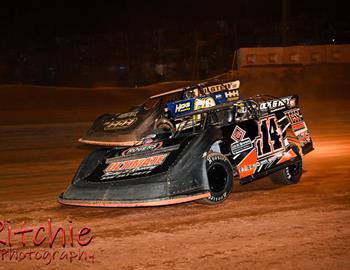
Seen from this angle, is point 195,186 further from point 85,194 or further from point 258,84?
point 258,84

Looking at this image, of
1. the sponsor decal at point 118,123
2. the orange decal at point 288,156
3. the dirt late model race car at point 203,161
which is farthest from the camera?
the sponsor decal at point 118,123

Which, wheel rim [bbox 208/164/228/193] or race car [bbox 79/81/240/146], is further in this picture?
race car [bbox 79/81/240/146]

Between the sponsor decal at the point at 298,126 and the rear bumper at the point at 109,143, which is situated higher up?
the sponsor decal at the point at 298,126

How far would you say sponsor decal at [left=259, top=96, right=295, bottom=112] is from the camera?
934cm

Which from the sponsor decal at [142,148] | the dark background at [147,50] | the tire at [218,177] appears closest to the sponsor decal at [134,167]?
the sponsor decal at [142,148]

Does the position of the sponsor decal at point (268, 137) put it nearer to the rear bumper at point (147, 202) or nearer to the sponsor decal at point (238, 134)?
Answer: the sponsor decal at point (238, 134)

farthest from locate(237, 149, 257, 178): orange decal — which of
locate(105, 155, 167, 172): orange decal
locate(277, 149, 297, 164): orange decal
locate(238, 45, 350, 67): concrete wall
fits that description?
locate(238, 45, 350, 67): concrete wall

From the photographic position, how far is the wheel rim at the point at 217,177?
789 centimetres

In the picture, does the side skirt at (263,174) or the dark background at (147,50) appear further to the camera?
the dark background at (147,50)

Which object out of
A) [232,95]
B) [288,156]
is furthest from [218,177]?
[232,95]

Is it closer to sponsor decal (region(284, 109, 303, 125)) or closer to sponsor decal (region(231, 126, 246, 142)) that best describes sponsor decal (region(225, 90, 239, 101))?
sponsor decal (region(284, 109, 303, 125))

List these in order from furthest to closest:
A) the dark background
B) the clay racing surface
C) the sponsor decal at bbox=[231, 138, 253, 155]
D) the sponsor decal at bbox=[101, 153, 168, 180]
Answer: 1. the dark background
2. the sponsor decal at bbox=[231, 138, 253, 155]
3. the sponsor decal at bbox=[101, 153, 168, 180]
4. the clay racing surface

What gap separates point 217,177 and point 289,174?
173 cm

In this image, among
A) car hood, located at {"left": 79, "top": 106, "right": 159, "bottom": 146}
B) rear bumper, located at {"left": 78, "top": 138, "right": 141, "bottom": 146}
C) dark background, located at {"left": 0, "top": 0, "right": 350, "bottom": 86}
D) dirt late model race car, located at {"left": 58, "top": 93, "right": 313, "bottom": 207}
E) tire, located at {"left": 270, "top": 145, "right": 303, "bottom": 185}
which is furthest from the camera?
dark background, located at {"left": 0, "top": 0, "right": 350, "bottom": 86}
